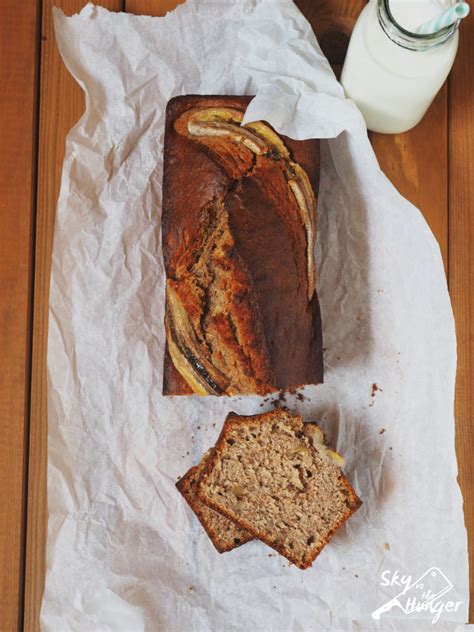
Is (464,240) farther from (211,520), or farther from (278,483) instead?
(211,520)

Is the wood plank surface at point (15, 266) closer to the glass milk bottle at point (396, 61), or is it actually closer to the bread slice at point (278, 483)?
the bread slice at point (278, 483)

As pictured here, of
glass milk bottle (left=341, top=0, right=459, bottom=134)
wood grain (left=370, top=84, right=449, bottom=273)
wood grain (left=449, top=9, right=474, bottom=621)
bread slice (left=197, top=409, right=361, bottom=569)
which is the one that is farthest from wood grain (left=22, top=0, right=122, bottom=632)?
wood grain (left=449, top=9, right=474, bottom=621)

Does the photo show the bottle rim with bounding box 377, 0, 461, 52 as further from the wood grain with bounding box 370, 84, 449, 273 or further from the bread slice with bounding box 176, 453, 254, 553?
the bread slice with bounding box 176, 453, 254, 553

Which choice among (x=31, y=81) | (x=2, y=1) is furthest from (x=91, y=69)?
(x=2, y=1)

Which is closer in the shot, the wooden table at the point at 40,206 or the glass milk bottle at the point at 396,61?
the glass milk bottle at the point at 396,61

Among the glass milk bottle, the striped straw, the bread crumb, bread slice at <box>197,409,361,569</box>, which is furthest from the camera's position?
the bread crumb

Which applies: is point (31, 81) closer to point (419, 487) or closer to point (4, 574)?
point (4, 574)

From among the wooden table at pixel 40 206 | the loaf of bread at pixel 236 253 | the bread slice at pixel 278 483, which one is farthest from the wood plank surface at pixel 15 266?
the bread slice at pixel 278 483
